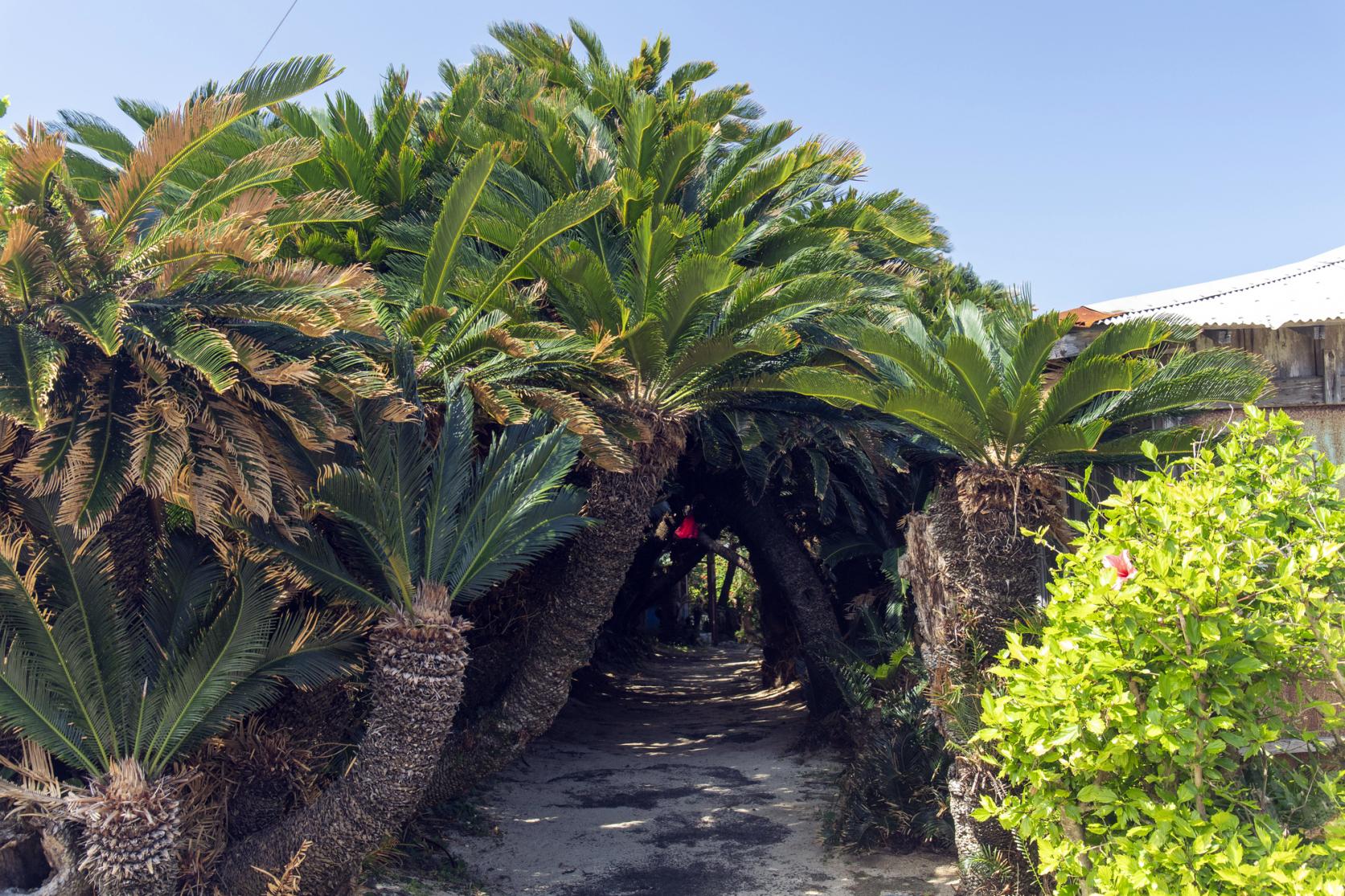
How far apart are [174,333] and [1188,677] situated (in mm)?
6028

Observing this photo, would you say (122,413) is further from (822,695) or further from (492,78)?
(822,695)

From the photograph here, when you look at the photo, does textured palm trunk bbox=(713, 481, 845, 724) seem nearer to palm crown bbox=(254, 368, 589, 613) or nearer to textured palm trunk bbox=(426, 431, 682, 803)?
textured palm trunk bbox=(426, 431, 682, 803)

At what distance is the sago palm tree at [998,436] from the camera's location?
7055 millimetres

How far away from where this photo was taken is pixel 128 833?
20.6 feet

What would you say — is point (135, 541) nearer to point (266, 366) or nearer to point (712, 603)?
point (266, 366)

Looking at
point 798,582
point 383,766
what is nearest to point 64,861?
point 383,766

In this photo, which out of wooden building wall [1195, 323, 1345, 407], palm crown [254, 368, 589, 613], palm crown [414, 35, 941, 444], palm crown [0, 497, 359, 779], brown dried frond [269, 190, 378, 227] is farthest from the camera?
palm crown [414, 35, 941, 444]

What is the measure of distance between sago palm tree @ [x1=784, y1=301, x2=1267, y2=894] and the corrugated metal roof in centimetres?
34

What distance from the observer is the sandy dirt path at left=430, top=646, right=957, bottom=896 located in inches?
342

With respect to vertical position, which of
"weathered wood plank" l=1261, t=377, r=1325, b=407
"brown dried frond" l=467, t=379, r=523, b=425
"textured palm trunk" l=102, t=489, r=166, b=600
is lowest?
"textured palm trunk" l=102, t=489, r=166, b=600

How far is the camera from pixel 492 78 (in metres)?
12.4

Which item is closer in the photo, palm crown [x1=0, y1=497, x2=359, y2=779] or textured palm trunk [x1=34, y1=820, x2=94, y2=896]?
palm crown [x1=0, y1=497, x2=359, y2=779]

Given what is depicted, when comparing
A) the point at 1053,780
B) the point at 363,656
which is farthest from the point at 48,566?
the point at 1053,780

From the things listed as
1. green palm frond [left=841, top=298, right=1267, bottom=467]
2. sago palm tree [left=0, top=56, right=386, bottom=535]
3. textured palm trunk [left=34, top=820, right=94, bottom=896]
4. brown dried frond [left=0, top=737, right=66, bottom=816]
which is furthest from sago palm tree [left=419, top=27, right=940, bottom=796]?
brown dried frond [left=0, top=737, right=66, bottom=816]
